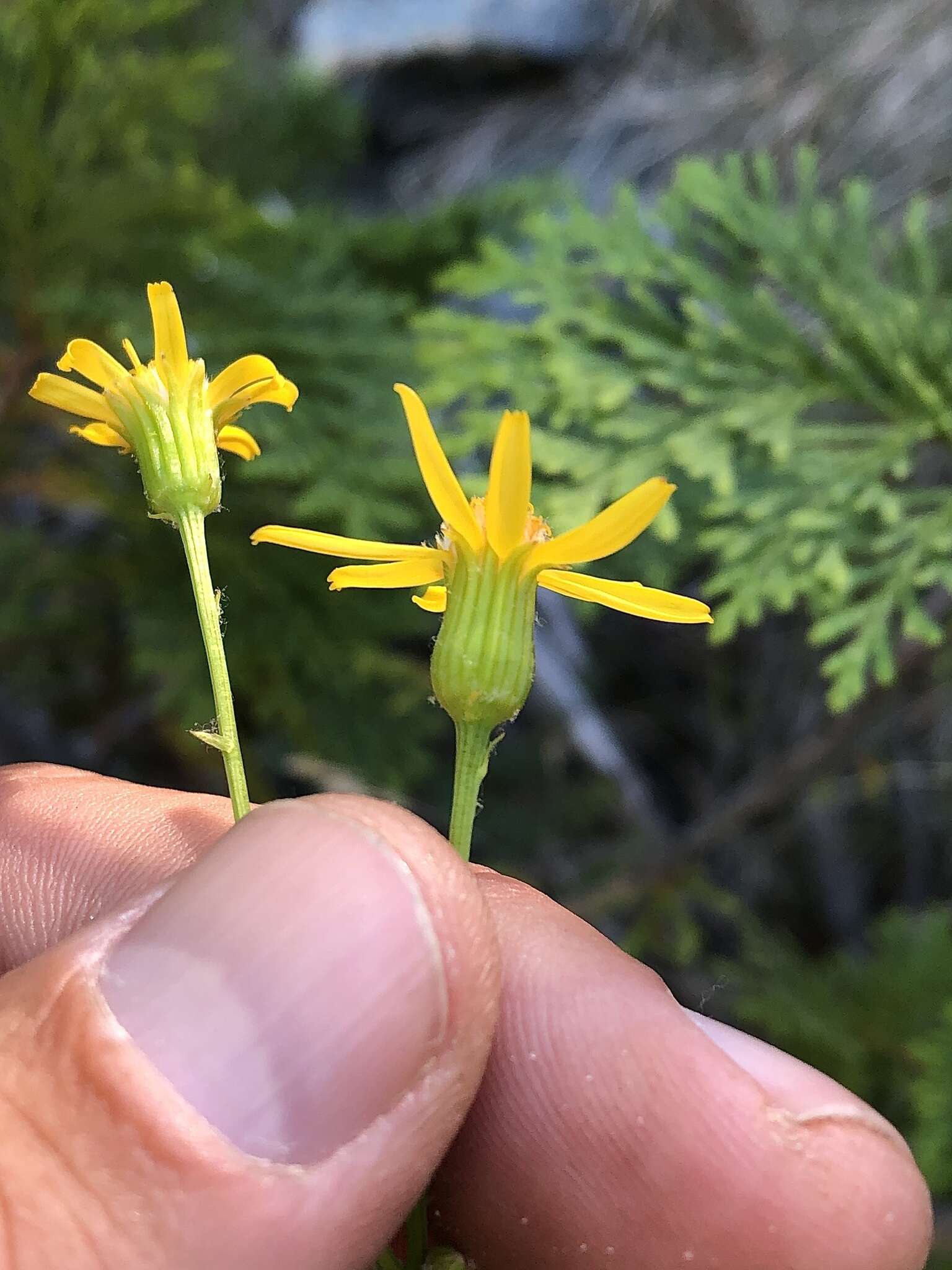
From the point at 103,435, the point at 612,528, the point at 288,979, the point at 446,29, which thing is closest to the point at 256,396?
the point at 103,435

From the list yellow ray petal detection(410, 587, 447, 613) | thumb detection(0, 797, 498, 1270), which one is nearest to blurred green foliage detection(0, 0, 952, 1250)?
yellow ray petal detection(410, 587, 447, 613)

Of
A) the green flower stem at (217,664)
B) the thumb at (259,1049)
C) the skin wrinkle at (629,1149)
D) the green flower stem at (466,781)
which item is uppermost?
the green flower stem at (217,664)

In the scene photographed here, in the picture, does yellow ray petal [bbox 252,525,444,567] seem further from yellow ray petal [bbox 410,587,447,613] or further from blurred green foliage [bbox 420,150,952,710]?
blurred green foliage [bbox 420,150,952,710]

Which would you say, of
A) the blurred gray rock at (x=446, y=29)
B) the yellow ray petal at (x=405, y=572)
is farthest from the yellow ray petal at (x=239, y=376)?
the blurred gray rock at (x=446, y=29)

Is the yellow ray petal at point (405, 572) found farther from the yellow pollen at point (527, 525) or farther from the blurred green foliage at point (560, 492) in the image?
the blurred green foliage at point (560, 492)

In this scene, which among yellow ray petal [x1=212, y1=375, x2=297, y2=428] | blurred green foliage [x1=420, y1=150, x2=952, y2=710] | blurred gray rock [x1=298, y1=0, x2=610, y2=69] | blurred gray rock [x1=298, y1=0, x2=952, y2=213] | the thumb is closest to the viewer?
the thumb

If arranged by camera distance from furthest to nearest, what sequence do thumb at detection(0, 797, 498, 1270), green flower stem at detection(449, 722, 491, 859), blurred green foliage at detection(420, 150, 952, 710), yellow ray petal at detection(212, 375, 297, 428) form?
1. blurred green foliage at detection(420, 150, 952, 710)
2. yellow ray petal at detection(212, 375, 297, 428)
3. green flower stem at detection(449, 722, 491, 859)
4. thumb at detection(0, 797, 498, 1270)

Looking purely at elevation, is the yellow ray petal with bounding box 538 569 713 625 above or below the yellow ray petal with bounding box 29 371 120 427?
below
